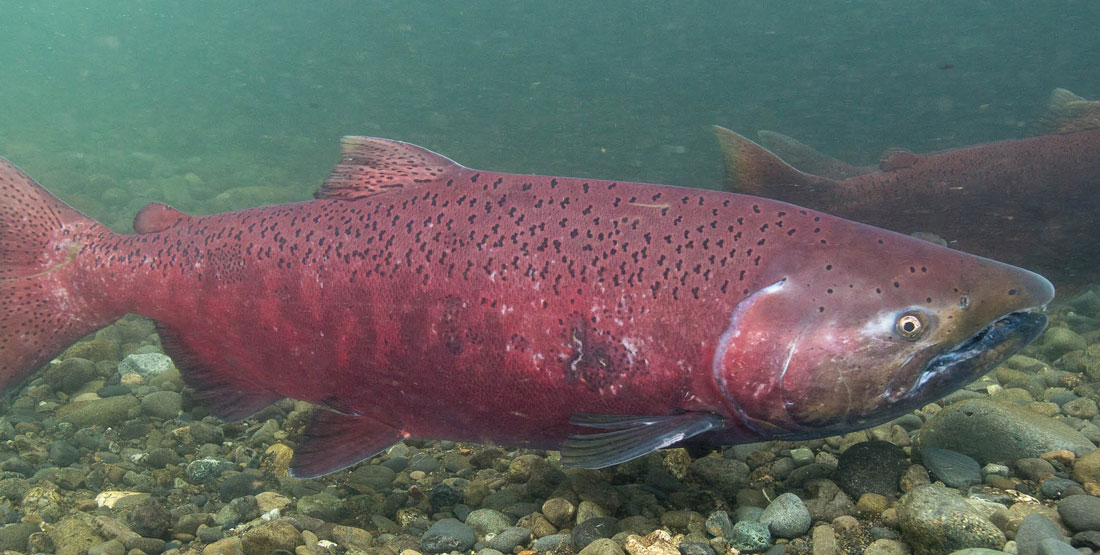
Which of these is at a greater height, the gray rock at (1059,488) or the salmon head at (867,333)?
the salmon head at (867,333)

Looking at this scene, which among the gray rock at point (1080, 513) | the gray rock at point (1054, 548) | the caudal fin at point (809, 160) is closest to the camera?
the gray rock at point (1054, 548)

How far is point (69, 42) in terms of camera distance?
109 m

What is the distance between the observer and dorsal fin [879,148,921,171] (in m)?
4.65

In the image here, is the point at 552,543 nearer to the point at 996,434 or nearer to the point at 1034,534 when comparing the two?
the point at 1034,534

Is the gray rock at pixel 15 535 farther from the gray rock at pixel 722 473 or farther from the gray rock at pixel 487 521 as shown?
the gray rock at pixel 722 473

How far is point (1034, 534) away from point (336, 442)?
2606 mm

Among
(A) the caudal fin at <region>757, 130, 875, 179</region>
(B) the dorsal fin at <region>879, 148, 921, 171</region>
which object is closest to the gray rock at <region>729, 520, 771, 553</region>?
(B) the dorsal fin at <region>879, 148, 921, 171</region>

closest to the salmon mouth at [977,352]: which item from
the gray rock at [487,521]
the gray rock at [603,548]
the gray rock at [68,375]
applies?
the gray rock at [603,548]

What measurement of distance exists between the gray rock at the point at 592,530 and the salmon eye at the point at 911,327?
130cm

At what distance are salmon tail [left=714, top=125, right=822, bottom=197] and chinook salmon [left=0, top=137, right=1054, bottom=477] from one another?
5.78 feet

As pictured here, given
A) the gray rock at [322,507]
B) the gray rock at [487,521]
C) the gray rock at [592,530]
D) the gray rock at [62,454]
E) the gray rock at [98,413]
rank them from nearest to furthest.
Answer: the gray rock at [592,530]
the gray rock at [487,521]
the gray rock at [322,507]
the gray rock at [62,454]
the gray rock at [98,413]

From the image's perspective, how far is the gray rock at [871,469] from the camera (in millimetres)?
2504

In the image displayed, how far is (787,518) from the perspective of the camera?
7.59 ft

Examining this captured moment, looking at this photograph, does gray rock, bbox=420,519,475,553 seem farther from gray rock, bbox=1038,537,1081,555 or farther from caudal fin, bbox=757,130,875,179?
caudal fin, bbox=757,130,875,179
